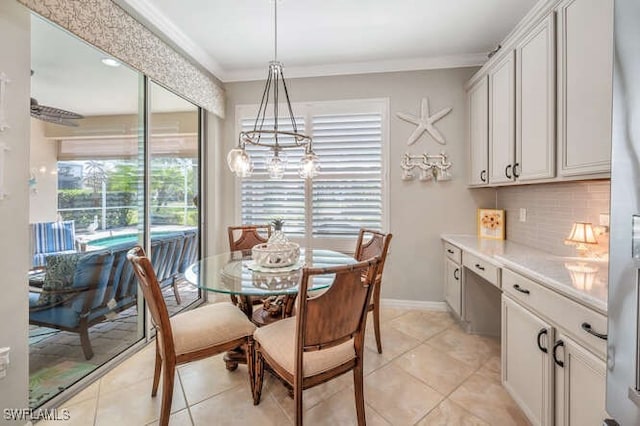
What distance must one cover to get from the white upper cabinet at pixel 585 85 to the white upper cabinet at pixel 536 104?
0.07 m

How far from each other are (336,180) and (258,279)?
187 cm

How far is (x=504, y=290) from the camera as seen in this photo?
74.4 inches

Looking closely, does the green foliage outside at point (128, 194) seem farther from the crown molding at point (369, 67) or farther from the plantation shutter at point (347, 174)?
the plantation shutter at point (347, 174)

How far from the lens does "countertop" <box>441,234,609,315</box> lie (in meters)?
1.21

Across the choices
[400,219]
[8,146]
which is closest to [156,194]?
[8,146]

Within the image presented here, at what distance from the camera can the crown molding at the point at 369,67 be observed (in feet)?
10.6

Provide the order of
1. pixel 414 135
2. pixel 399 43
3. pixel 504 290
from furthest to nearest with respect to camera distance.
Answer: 1. pixel 414 135
2. pixel 399 43
3. pixel 504 290

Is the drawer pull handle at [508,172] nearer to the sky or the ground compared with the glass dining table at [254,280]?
nearer to the sky

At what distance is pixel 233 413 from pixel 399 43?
11.0ft

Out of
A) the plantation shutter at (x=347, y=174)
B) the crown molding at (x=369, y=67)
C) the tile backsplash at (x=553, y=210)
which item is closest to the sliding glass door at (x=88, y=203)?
the crown molding at (x=369, y=67)

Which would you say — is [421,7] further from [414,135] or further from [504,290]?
[504,290]

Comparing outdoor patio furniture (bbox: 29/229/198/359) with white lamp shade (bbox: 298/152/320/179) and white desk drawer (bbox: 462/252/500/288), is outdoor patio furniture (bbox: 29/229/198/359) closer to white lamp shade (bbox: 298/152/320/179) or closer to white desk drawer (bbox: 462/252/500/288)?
white lamp shade (bbox: 298/152/320/179)

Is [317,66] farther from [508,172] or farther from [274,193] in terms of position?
[508,172]

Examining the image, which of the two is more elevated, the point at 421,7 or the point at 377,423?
the point at 421,7
